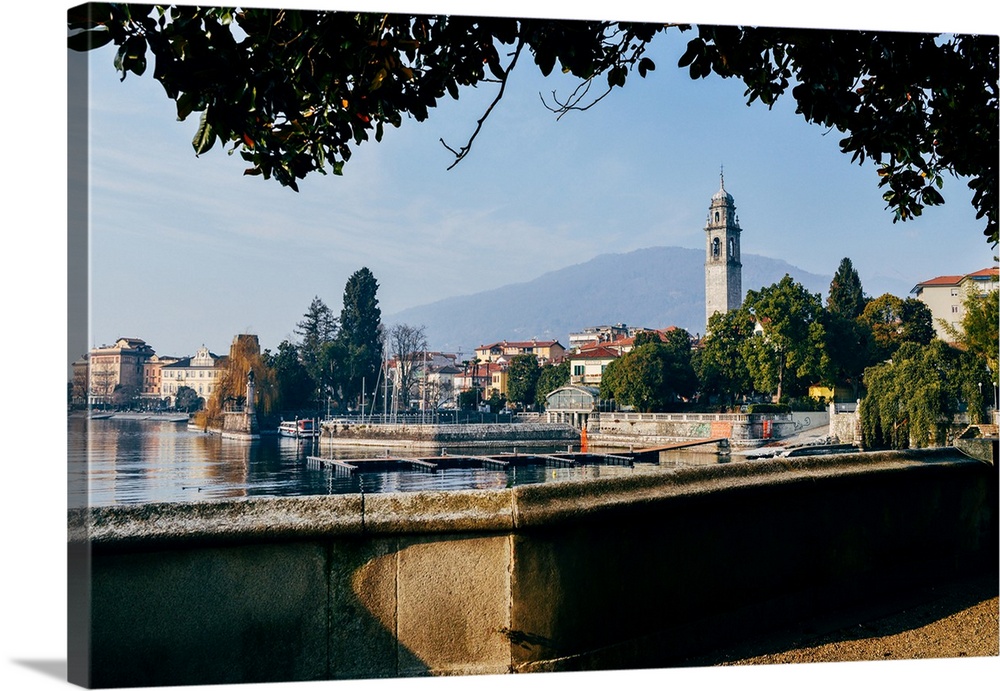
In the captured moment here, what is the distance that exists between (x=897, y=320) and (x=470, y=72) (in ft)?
10.1

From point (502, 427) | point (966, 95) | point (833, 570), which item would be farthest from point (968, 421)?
point (502, 427)

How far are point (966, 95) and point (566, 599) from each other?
3642mm

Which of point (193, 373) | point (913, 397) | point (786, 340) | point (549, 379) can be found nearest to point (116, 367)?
point (193, 373)

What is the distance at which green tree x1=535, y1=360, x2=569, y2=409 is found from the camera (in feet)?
22.5

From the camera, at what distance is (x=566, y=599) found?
287cm

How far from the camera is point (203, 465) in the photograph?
430 inches

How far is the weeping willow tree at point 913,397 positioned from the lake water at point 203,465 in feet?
3.71

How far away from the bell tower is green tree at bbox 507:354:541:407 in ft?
4.35

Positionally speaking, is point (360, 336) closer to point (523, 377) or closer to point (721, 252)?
point (523, 377)

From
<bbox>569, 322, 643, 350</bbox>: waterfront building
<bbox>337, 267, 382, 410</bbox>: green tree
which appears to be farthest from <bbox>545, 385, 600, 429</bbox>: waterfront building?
<bbox>337, 267, 382, 410</bbox>: green tree

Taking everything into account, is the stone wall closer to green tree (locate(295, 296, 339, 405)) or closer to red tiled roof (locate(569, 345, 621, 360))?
red tiled roof (locate(569, 345, 621, 360))

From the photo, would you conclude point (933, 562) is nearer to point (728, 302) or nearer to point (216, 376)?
point (728, 302)

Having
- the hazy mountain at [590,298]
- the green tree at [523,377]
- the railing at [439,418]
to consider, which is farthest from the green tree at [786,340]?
the railing at [439,418]

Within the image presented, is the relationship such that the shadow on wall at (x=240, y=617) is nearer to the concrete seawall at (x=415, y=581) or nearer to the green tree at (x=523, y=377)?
the concrete seawall at (x=415, y=581)
